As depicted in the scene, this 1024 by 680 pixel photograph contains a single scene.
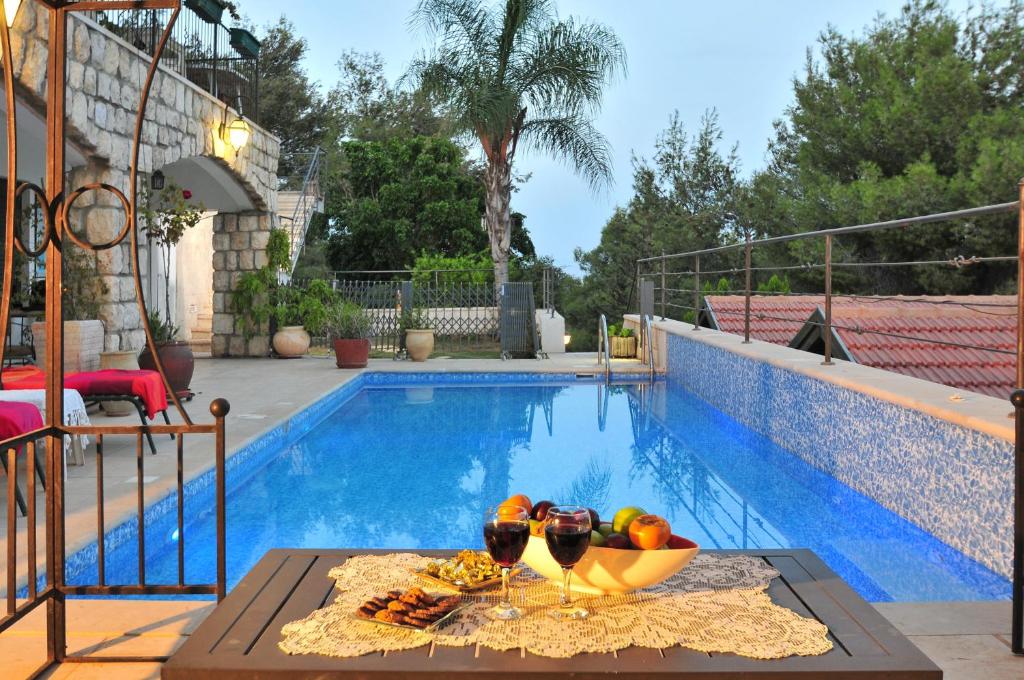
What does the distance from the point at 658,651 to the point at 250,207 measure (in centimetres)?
1161

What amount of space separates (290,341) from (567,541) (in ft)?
35.9

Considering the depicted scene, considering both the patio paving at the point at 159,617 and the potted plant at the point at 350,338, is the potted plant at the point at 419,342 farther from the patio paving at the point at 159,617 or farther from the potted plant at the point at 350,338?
the patio paving at the point at 159,617

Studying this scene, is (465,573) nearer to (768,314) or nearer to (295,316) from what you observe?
(768,314)

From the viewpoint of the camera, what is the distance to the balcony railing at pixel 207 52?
10242 mm

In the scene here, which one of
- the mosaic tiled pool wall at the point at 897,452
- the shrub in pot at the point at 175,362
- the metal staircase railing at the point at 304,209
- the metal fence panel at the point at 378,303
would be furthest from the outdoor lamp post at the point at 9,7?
the metal staircase railing at the point at 304,209

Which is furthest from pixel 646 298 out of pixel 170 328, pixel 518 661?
pixel 518 661

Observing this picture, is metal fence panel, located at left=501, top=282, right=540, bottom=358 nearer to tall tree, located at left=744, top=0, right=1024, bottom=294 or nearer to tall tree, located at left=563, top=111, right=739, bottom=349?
tall tree, located at left=744, top=0, right=1024, bottom=294

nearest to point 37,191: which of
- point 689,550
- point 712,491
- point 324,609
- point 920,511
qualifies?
point 324,609

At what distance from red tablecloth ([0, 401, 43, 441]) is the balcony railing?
6304mm

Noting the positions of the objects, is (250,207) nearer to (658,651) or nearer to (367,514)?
(367,514)

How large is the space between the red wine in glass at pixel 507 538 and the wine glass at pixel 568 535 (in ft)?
0.14

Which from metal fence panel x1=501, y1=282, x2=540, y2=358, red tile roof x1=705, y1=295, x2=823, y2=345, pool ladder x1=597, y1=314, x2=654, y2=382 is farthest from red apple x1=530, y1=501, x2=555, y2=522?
metal fence panel x1=501, y1=282, x2=540, y2=358

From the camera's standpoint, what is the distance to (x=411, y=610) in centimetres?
158

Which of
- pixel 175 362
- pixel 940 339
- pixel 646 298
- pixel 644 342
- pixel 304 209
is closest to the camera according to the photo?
pixel 940 339
